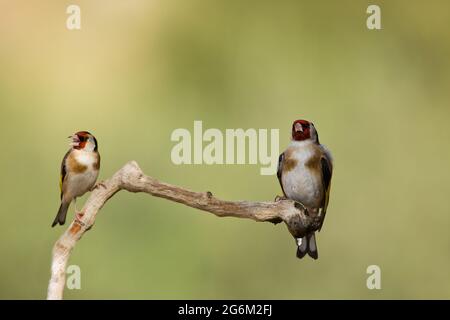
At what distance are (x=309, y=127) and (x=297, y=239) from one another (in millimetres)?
944

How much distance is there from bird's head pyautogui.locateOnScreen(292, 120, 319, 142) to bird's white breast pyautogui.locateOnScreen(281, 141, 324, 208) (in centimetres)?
4

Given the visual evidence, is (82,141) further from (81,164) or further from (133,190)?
(133,190)

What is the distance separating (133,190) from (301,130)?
54.6 inches

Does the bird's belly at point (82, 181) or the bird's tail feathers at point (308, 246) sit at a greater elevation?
the bird's belly at point (82, 181)

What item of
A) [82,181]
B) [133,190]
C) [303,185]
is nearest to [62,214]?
[82,181]

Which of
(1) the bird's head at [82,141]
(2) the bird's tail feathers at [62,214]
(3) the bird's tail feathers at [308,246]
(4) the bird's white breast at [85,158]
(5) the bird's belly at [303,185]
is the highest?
(1) the bird's head at [82,141]

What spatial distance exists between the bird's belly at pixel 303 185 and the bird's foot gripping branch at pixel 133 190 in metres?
0.32

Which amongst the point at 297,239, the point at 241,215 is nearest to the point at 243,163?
the point at 297,239

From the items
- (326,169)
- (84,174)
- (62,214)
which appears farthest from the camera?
(62,214)

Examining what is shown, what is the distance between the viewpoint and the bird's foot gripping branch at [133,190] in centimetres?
582

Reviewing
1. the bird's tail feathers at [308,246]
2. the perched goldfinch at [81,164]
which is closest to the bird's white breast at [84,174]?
the perched goldfinch at [81,164]

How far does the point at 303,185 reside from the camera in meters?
6.50

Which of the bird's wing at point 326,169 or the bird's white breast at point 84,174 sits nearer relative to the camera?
the bird's white breast at point 84,174

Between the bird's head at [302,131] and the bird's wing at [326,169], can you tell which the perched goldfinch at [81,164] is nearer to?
the bird's head at [302,131]
